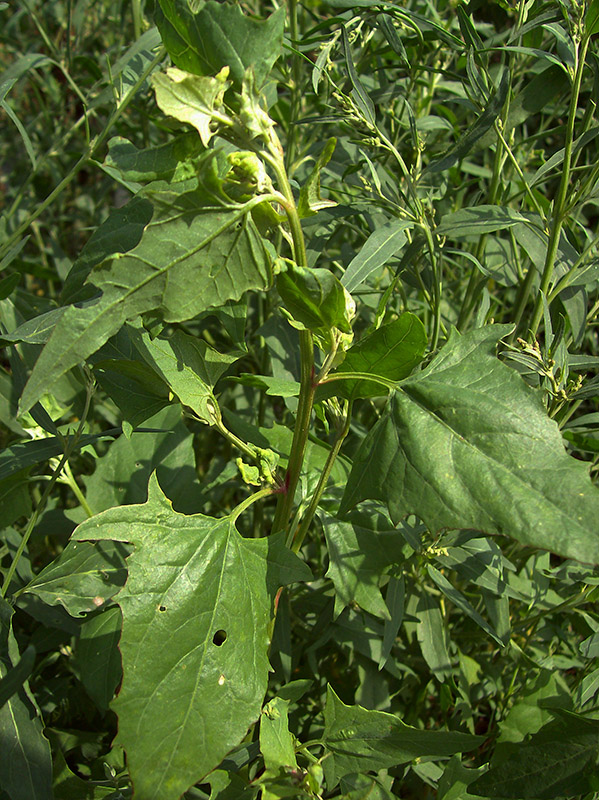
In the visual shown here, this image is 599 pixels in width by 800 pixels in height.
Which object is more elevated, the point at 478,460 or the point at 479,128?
the point at 479,128

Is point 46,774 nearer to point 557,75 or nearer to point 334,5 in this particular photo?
point 334,5

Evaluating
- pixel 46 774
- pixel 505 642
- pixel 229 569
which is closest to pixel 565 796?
pixel 505 642

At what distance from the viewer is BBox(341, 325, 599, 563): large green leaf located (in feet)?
2.10

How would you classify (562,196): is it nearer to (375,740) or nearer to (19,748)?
(375,740)

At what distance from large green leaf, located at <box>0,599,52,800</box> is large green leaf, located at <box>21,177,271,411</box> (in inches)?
17.2

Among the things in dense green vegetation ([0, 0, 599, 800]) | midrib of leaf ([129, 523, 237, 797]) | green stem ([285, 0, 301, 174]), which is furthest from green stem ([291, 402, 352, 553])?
green stem ([285, 0, 301, 174])

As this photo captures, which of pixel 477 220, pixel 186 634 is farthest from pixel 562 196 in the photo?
pixel 186 634

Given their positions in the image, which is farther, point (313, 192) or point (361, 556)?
point (361, 556)

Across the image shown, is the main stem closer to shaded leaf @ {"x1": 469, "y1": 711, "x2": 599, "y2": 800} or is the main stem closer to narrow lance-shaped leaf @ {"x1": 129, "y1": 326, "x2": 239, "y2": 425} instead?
narrow lance-shaped leaf @ {"x1": 129, "y1": 326, "x2": 239, "y2": 425}

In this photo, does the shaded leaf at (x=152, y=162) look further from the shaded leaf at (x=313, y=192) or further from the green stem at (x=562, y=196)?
the green stem at (x=562, y=196)

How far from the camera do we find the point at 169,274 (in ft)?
2.06

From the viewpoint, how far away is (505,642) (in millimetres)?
1066

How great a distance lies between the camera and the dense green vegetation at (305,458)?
2.18 feet

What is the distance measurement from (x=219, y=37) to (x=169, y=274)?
24 cm
